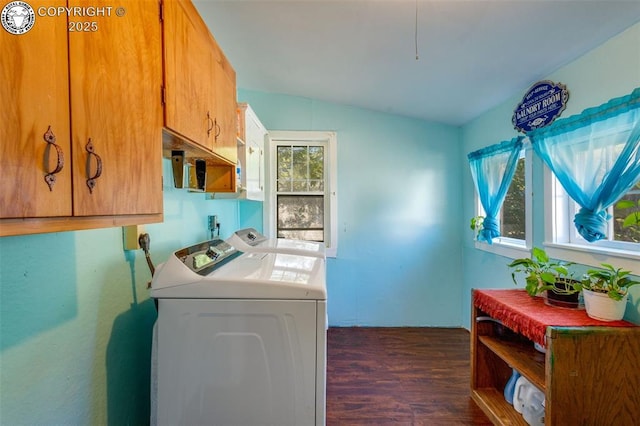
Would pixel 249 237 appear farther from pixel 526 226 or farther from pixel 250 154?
pixel 526 226

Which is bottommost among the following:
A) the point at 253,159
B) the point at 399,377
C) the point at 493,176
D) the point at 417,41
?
the point at 399,377

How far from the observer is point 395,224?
3059mm

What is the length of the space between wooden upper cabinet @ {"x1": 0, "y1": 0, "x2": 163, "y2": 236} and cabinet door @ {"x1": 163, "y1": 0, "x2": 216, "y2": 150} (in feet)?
0.16

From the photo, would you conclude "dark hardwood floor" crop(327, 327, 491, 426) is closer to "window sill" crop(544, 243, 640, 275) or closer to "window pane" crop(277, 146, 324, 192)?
"window sill" crop(544, 243, 640, 275)

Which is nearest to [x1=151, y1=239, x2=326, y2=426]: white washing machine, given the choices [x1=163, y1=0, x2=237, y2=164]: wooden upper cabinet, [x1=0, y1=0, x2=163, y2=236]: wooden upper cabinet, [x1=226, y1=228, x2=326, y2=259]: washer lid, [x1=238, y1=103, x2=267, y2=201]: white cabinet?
[x1=0, y1=0, x2=163, y2=236]: wooden upper cabinet

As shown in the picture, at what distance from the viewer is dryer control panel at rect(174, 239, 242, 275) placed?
115 cm

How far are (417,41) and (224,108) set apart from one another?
1274mm

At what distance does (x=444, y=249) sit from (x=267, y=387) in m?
2.60

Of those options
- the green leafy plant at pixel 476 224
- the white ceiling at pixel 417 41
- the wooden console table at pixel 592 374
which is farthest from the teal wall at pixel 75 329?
the green leafy plant at pixel 476 224

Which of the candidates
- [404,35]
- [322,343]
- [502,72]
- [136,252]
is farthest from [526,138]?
[136,252]

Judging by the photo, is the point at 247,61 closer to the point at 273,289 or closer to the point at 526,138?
the point at 273,289

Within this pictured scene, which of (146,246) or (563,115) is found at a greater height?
(563,115)

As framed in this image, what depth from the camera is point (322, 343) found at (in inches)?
41.5

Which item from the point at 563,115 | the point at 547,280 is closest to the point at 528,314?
the point at 547,280
